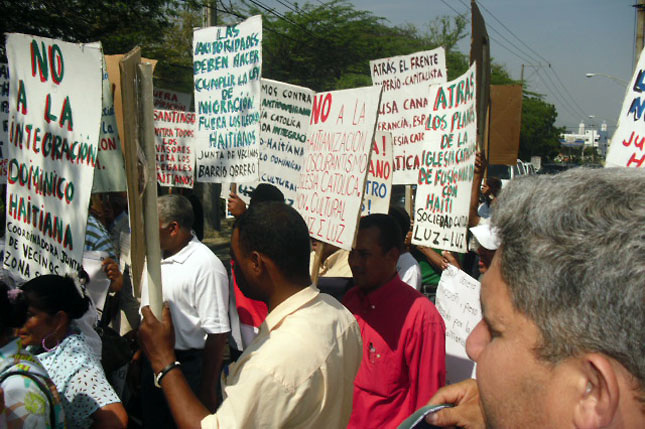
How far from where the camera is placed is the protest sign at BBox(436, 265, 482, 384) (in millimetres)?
3693

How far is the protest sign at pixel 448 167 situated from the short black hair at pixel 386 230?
0.80 meters

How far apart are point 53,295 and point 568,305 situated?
2.81 metres

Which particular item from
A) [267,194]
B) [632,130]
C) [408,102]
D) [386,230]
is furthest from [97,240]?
[632,130]

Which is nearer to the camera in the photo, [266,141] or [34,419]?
[34,419]

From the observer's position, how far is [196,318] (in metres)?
4.13

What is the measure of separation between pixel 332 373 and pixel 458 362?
5.92ft

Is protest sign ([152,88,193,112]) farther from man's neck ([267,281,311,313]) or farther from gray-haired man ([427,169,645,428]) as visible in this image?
gray-haired man ([427,169,645,428])

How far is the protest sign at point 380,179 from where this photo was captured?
4.70m

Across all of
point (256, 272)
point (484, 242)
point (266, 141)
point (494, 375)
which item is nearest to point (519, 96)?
point (266, 141)

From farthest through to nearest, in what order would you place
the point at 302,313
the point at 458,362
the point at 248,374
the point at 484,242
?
the point at 458,362 < the point at 484,242 < the point at 302,313 < the point at 248,374

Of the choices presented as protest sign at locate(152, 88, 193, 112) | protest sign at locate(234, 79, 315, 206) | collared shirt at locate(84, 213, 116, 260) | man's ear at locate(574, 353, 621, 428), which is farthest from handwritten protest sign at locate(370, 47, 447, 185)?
man's ear at locate(574, 353, 621, 428)

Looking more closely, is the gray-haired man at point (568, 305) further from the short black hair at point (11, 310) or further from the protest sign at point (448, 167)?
the protest sign at point (448, 167)

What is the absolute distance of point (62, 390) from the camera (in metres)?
2.92

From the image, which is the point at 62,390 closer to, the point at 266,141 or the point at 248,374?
the point at 248,374
